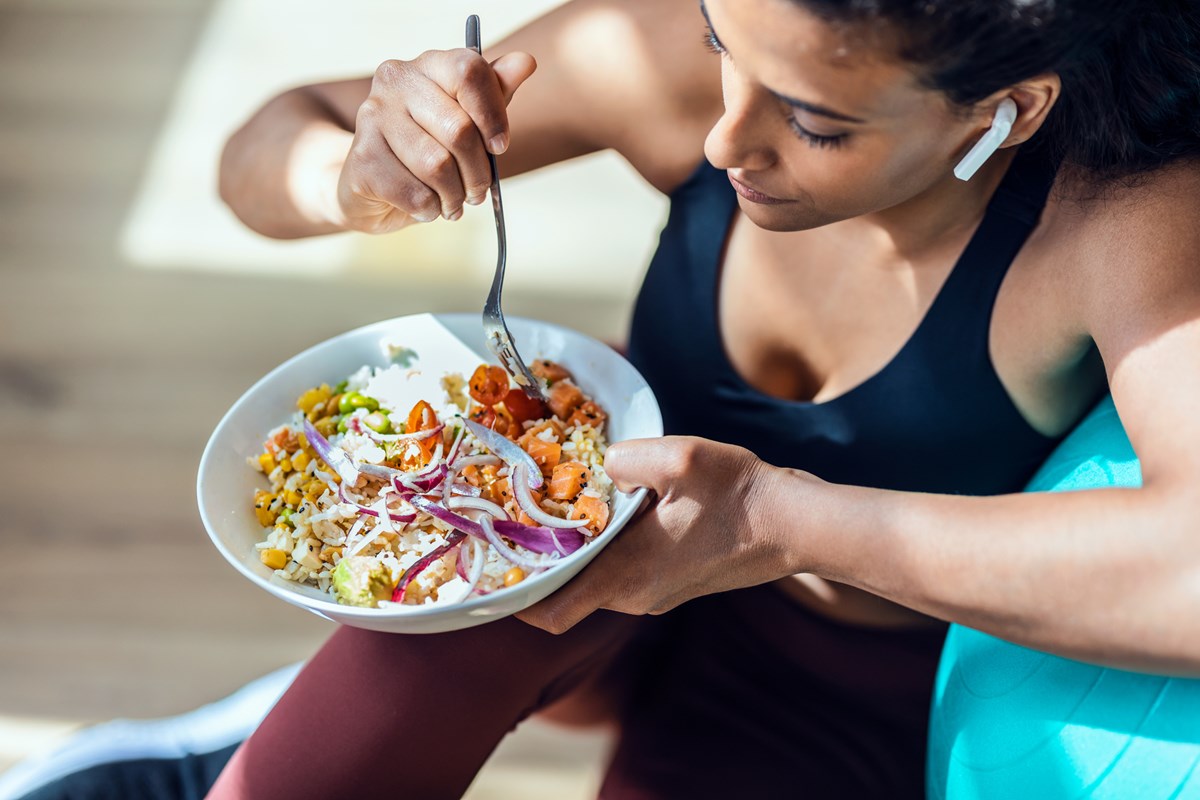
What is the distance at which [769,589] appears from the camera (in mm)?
1334

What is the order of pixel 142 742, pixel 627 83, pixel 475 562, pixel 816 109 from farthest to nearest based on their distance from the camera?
pixel 142 742 < pixel 627 83 < pixel 475 562 < pixel 816 109

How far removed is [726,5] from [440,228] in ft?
5.06

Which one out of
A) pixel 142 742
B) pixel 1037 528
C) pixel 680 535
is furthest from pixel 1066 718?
pixel 142 742

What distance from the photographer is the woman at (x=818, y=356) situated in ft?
2.82

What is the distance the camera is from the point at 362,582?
0.93m

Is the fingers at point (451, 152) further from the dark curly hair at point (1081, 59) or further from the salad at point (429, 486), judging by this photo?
the dark curly hair at point (1081, 59)

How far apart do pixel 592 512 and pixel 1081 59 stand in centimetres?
55

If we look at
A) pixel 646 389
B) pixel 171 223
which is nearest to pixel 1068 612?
pixel 646 389

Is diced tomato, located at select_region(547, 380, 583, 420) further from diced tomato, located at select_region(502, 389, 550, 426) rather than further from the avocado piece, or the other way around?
the avocado piece

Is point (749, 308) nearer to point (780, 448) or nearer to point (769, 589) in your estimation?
point (780, 448)

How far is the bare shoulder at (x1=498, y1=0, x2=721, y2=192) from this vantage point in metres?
1.14

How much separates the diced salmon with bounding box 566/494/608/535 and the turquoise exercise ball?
39 centimetres

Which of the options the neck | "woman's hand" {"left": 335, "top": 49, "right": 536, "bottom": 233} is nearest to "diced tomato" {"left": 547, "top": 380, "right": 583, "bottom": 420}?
"woman's hand" {"left": 335, "top": 49, "right": 536, "bottom": 233}

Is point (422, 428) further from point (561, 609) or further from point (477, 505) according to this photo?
point (561, 609)
